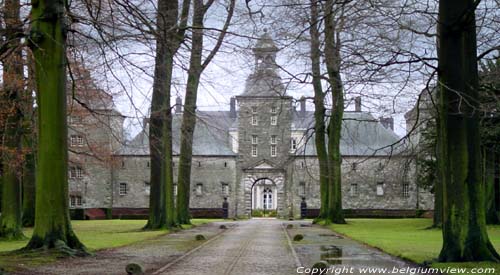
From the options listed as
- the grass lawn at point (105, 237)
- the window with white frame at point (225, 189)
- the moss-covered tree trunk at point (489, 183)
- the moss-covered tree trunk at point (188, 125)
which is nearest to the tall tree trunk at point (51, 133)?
the grass lawn at point (105, 237)

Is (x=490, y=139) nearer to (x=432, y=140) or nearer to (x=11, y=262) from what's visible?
(x=432, y=140)

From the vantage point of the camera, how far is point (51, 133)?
13.3 metres

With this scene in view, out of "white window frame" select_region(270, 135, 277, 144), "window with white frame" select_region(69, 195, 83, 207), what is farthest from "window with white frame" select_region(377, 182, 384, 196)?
"window with white frame" select_region(69, 195, 83, 207)

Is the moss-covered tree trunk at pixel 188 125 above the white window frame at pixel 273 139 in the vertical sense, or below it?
below

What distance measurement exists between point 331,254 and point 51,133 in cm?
662

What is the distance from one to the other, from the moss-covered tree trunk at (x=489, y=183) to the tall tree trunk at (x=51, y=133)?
21.0 m

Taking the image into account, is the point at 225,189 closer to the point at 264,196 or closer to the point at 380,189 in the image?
the point at 264,196

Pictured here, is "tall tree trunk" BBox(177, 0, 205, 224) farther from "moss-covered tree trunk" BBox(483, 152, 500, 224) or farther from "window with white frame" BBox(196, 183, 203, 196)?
"window with white frame" BBox(196, 183, 203, 196)

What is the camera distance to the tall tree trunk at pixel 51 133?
43.1 ft

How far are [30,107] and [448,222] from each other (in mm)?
15505

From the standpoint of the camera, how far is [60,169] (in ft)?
43.8

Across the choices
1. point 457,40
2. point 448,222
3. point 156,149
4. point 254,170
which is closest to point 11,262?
point 448,222

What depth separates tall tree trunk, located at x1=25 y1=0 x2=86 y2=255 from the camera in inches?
517

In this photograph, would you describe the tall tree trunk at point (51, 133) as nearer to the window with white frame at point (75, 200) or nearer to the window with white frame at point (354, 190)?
the window with white frame at point (75, 200)
